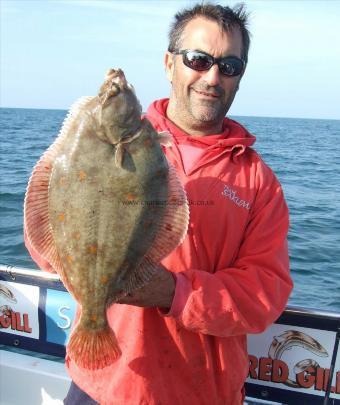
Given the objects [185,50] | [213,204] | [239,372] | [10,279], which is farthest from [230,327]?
[10,279]

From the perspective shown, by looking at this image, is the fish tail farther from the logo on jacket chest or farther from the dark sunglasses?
the dark sunglasses

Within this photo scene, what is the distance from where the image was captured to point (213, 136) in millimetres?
3047

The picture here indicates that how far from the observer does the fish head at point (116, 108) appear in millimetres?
2229

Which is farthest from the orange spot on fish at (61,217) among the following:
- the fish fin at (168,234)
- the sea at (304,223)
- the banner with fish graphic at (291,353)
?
the sea at (304,223)

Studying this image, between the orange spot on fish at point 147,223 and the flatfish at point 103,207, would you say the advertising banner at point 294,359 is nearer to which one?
the flatfish at point 103,207

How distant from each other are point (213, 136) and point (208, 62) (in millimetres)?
442

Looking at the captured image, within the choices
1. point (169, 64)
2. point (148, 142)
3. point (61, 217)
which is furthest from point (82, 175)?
point (169, 64)

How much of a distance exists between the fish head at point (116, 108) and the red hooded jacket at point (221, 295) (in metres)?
0.69

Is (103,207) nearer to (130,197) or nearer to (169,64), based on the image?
(130,197)

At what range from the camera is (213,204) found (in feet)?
9.20

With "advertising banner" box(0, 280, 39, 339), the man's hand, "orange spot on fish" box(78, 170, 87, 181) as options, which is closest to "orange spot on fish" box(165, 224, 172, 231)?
the man's hand

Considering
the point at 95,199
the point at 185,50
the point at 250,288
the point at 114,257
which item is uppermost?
the point at 185,50

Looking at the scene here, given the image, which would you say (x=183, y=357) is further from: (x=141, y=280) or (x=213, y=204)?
(x=213, y=204)

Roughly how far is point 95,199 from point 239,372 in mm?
1398
